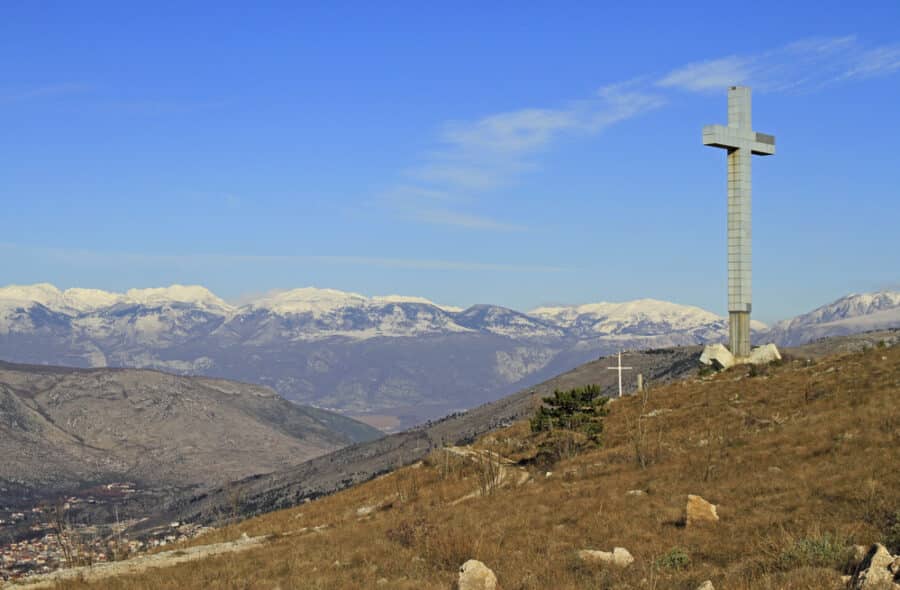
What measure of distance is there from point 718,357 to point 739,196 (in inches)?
394

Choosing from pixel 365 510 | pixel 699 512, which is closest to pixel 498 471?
pixel 365 510

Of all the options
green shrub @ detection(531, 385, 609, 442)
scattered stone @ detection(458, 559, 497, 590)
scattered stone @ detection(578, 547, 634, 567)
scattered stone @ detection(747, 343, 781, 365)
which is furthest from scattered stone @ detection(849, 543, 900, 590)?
scattered stone @ detection(747, 343, 781, 365)

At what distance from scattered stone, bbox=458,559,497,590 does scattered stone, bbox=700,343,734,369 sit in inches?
1535

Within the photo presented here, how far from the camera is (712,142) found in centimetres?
5106

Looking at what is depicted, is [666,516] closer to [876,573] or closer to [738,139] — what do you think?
[876,573]

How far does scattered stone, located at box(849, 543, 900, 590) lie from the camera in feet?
45.0

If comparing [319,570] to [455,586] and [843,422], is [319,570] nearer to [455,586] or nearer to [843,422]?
[455,586]

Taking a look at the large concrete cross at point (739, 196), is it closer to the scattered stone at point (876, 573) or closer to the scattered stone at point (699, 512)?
the scattered stone at point (699, 512)

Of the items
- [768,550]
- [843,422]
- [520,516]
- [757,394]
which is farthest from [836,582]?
[757,394]

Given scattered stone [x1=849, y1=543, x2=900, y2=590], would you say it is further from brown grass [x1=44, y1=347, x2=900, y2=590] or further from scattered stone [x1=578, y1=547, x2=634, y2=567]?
scattered stone [x1=578, y1=547, x2=634, y2=567]

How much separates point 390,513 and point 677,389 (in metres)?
22.6

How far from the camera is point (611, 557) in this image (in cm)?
1947

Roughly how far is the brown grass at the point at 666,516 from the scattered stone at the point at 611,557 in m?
0.35

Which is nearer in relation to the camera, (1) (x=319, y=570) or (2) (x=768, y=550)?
(2) (x=768, y=550)
